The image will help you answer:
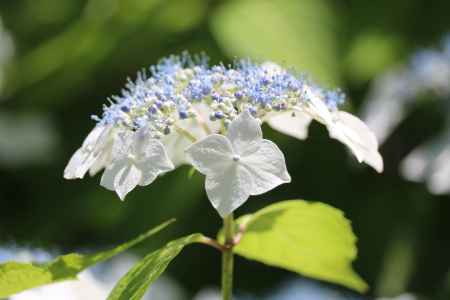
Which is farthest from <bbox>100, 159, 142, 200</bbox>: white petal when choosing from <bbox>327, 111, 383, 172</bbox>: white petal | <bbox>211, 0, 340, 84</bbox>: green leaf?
<bbox>211, 0, 340, 84</bbox>: green leaf

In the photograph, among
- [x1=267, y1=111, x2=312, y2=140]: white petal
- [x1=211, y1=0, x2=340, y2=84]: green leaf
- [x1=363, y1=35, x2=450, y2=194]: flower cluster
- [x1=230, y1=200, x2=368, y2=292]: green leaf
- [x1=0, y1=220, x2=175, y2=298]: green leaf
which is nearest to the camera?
[x1=0, y1=220, x2=175, y2=298]: green leaf

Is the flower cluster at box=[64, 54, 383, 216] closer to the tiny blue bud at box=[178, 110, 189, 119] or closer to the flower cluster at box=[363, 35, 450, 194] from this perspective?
Result: the tiny blue bud at box=[178, 110, 189, 119]

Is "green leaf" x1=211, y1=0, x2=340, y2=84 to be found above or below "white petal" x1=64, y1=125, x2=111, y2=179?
below

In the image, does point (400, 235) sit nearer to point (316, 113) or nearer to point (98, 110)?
point (98, 110)

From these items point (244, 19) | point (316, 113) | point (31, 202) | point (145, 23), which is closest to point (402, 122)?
point (244, 19)

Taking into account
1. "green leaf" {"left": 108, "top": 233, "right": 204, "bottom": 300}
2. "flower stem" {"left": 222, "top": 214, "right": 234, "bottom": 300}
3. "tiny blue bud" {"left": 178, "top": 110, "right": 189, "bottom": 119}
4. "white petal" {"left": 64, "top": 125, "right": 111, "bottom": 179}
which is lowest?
"flower stem" {"left": 222, "top": 214, "right": 234, "bottom": 300}

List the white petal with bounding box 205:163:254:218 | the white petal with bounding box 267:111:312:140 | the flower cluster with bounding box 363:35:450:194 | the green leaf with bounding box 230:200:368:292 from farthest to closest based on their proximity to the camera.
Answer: the flower cluster with bounding box 363:35:450:194 → the white petal with bounding box 267:111:312:140 → the green leaf with bounding box 230:200:368:292 → the white petal with bounding box 205:163:254:218

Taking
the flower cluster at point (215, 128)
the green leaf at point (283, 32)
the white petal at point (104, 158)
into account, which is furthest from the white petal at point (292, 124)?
the green leaf at point (283, 32)

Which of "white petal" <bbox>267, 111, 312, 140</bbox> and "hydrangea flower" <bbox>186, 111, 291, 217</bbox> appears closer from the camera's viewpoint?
"hydrangea flower" <bbox>186, 111, 291, 217</bbox>
